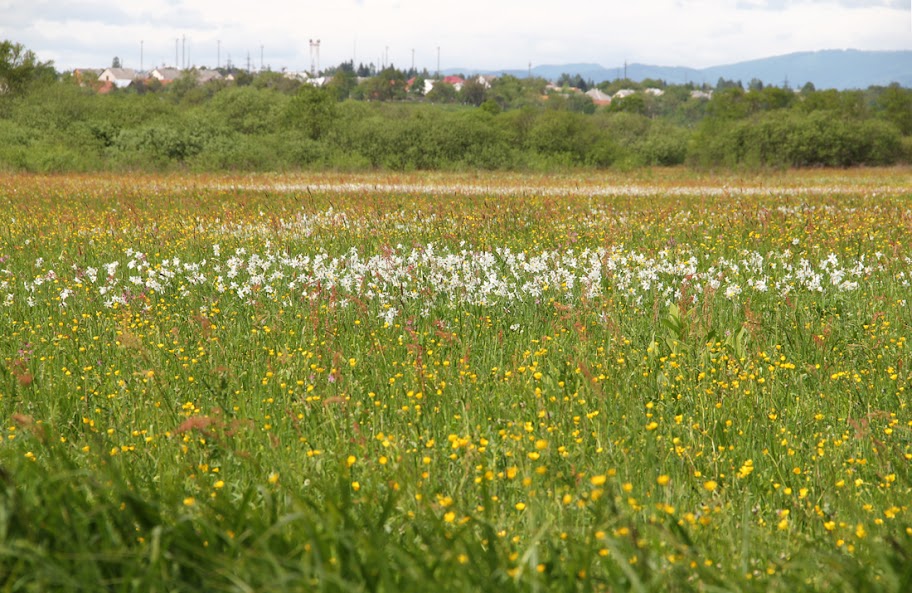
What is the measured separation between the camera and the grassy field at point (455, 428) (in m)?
2.37

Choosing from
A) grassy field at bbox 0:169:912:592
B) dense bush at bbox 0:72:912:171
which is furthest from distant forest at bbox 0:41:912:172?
grassy field at bbox 0:169:912:592

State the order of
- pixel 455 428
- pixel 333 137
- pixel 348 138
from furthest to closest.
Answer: pixel 333 137
pixel 348 138
pixel 455 428

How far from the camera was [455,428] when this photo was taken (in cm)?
442

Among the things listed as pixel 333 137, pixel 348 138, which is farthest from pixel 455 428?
pixel 333 137

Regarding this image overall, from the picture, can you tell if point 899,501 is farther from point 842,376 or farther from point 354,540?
point 354,540

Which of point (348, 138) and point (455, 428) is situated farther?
point (348, 138)

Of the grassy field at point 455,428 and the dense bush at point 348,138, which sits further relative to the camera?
the dense bush at point 348,138

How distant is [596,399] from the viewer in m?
4.70

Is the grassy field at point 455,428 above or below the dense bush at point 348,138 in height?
below

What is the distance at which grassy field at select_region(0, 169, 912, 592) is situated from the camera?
7.77 ft

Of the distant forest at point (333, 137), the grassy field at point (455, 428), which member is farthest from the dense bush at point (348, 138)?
the grassy field at point (455, 428)

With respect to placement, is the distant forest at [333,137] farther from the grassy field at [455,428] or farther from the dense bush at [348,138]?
the grassy field at [455,428]

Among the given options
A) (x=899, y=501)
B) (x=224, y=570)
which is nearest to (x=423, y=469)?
(x=224, y=570)

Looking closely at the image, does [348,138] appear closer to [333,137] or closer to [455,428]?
[333,137]
